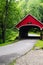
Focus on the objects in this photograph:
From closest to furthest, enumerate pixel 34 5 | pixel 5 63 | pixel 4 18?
pixel 5 63
pixel 4 18
pixel 34 5

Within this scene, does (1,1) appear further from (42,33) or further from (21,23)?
(42,33)

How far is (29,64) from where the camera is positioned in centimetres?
1644

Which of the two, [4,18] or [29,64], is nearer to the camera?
[29,64]

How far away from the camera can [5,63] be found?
16.2 metres

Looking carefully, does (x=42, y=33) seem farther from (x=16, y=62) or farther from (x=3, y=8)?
(x=16, y=62)

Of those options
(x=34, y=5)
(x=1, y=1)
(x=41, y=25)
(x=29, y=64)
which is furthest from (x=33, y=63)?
(x=34, y=5)

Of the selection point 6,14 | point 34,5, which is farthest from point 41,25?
point 34,5

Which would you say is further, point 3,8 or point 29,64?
point 3,8

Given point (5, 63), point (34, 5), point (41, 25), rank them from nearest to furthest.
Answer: point (5, 63) → point (41, 25) → point (34, 5)

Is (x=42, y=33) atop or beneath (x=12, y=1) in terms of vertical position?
beneath

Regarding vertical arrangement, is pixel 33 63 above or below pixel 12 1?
below

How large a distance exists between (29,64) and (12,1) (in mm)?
27019

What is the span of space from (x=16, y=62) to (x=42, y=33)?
929 inches

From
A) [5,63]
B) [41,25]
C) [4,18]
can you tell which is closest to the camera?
[5,63]
